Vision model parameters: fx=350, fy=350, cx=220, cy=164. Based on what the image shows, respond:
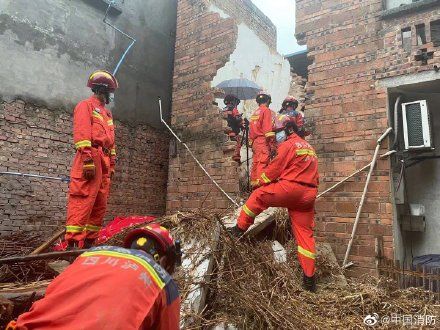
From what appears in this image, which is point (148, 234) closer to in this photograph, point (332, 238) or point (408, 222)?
point (332, 238)

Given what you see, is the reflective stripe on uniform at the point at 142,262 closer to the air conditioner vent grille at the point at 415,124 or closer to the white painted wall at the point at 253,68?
the air conditioner vent grille at the point at 415,124

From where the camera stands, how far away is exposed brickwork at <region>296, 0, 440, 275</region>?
4.93 meters

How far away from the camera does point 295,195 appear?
4082mm

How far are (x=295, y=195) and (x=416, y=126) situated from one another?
91.4 inches

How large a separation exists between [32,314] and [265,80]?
986 cm

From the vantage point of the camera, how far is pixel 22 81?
5.87 metres

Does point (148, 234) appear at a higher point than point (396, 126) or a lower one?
lower

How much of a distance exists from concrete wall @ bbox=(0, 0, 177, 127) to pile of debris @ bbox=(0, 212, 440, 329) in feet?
12.0

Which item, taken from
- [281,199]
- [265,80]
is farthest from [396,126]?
[265,80]

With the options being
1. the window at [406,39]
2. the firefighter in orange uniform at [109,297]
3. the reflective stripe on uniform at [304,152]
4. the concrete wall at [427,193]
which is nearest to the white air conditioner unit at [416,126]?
the concrete wall at [427,193]

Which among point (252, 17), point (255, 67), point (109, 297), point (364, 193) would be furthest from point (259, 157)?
point (252, 17)

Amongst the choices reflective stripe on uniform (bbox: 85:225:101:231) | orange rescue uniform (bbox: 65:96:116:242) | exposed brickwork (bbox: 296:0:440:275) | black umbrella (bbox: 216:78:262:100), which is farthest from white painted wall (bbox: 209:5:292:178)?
reflective stripe on uniform (bbox: 85:225:101:231)

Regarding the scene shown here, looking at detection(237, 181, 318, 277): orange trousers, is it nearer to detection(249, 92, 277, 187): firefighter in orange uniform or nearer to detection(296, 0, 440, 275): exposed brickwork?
detection(296, 0, 440, 275): exposed brickwork

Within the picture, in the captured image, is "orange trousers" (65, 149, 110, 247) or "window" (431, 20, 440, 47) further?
"window" (431, 20, 440, 47)
